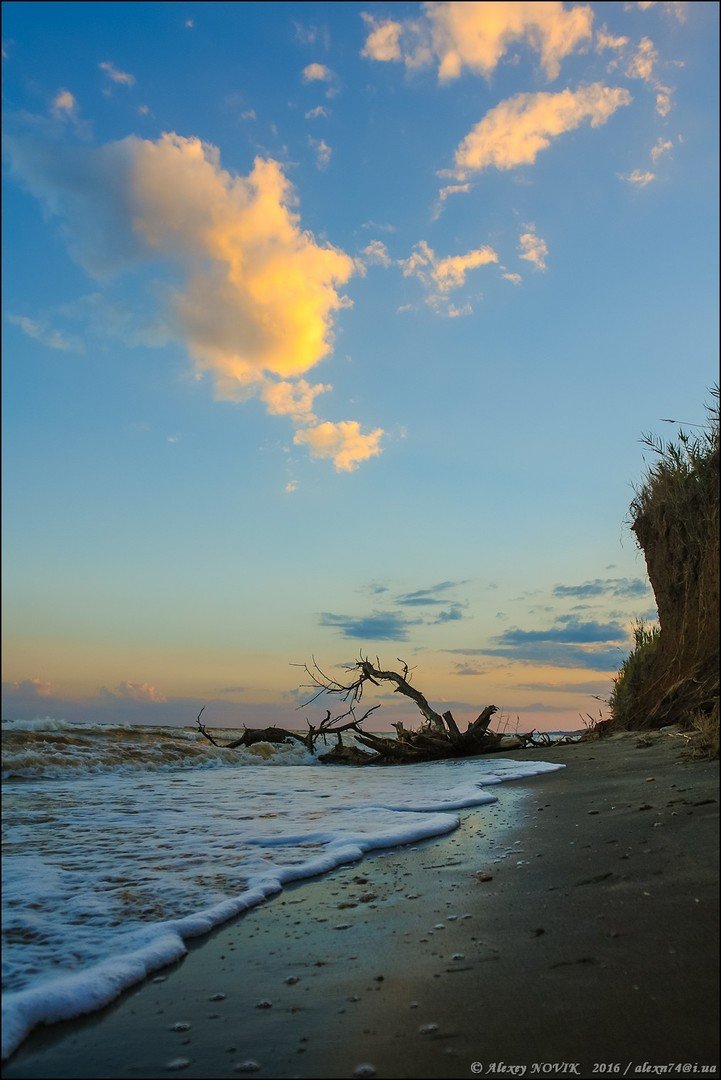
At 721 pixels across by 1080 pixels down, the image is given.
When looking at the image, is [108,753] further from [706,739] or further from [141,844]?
[706,739]

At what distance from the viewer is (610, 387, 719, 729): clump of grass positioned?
8.94 meters

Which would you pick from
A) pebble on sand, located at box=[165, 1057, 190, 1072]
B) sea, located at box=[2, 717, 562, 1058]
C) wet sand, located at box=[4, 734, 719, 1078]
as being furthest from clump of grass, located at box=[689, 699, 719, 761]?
pebble on sand, located at box=[165, 1057, 190, 1072]

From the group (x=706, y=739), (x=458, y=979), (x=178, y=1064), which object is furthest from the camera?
(x=706, y=739)

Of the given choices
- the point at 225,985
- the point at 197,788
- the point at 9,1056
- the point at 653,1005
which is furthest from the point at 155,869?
the point at 197,788

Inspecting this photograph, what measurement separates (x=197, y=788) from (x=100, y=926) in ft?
18.8

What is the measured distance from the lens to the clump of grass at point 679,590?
29.3 ft

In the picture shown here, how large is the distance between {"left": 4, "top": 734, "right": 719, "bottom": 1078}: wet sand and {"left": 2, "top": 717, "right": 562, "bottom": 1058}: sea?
18 centimetres

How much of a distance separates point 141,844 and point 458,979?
3362 millimetres

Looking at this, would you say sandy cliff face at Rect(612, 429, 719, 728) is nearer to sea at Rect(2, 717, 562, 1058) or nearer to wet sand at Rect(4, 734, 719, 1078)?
sea at Rect(2, 717, 562, 1058)

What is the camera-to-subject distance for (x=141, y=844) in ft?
17.2

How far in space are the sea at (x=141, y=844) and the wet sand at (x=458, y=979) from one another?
18cm

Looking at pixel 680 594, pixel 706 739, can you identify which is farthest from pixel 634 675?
pixel 706 739

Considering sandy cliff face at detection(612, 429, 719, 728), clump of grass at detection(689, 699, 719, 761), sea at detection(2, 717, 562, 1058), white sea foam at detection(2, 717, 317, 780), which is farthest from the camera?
sandy cliff face at detection(612, 429, 719, 728)

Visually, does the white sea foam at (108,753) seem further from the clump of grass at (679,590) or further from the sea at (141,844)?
the clump of grass at (679,590)
